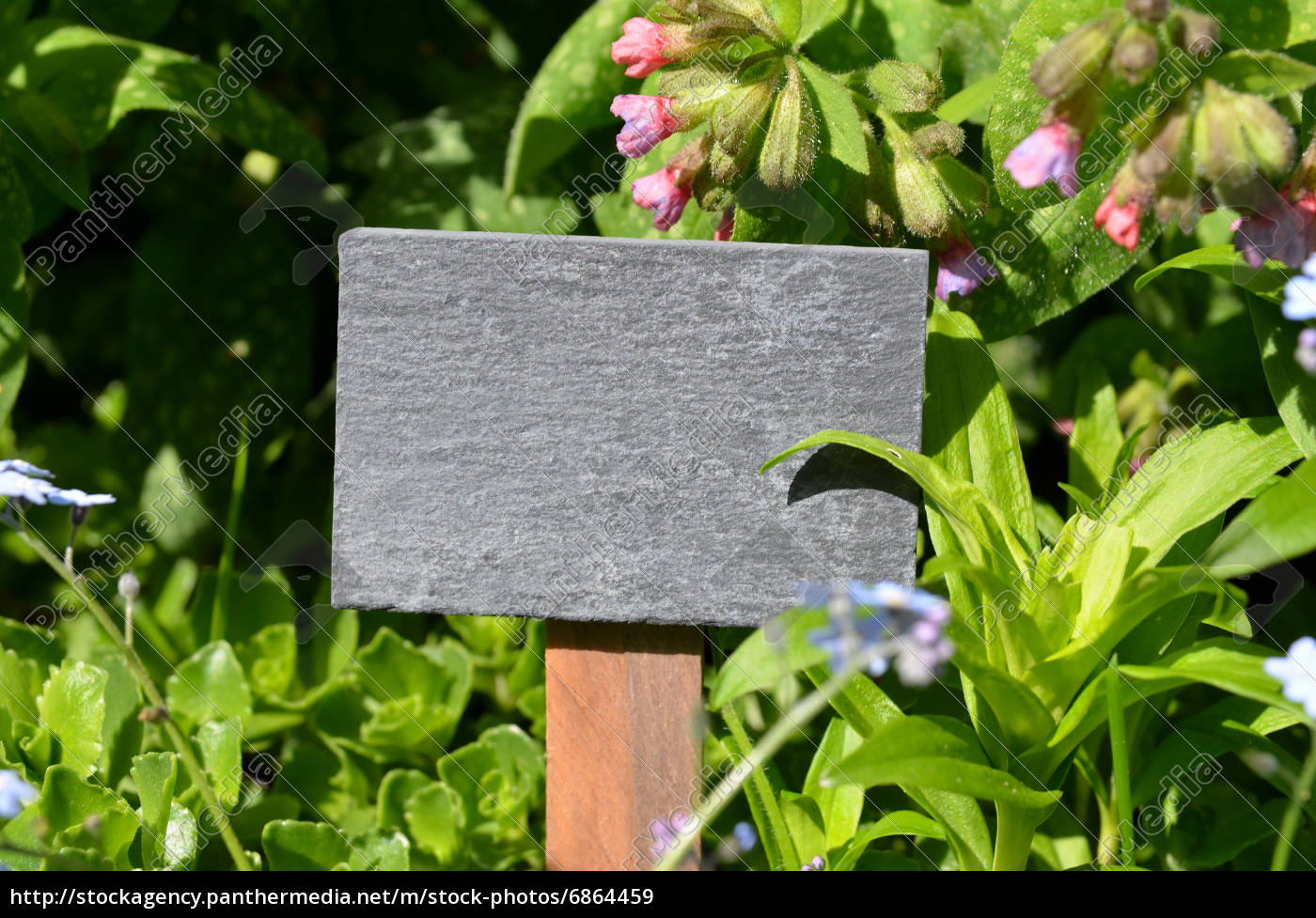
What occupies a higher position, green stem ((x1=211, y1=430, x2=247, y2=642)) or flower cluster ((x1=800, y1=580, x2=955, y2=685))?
flower cluster ((x1=800, y1=580, x2=955, y2=685))

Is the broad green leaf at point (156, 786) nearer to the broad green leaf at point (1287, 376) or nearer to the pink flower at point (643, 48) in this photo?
the pink flower at point (643, 48)

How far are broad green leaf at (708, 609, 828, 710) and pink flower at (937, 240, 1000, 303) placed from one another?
38 centimetres

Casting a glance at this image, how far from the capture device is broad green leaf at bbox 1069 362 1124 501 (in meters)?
1.19

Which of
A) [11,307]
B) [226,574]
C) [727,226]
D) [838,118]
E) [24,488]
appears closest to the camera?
[24,488]

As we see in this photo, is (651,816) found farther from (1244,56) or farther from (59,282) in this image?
(59,282)

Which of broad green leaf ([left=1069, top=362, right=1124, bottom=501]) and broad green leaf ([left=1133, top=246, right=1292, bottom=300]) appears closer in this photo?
broad green leaf ([left=1133, top=246, right=1292, bottom=300])

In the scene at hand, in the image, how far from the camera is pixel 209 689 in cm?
120

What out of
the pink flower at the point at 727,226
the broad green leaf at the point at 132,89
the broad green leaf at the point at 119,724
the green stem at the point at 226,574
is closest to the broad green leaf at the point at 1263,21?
the pink flower at the point at 727,226

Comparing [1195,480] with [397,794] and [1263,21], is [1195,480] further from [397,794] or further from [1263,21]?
[397,794]

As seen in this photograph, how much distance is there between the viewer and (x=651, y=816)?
3.01 feet

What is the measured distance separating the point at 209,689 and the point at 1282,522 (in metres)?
1.01

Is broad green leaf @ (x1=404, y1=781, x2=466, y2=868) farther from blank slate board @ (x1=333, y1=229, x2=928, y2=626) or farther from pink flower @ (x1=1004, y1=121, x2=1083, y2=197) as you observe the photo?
pink flower @ (x1=1004, y1=121, x2=1083, y2=197)

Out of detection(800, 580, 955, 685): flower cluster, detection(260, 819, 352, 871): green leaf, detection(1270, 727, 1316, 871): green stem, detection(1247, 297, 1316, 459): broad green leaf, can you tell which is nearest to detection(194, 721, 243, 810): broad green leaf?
detection(260, 819, 352, 871): green leaf

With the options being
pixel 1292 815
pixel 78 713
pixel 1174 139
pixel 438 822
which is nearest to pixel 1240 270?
pixel 1174 139
